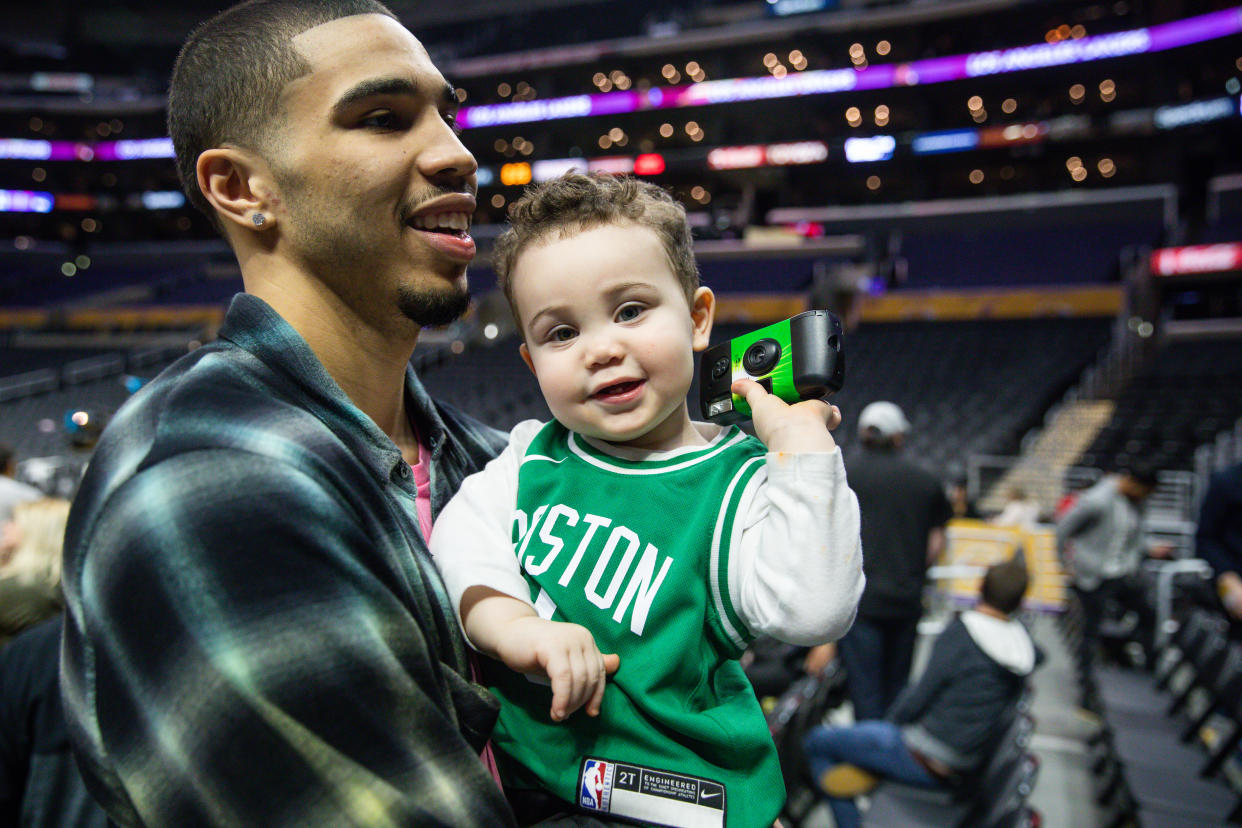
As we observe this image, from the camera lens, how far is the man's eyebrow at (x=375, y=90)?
41.1 inches

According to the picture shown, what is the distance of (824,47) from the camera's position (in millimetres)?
23672

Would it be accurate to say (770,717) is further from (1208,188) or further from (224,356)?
(1208,188)

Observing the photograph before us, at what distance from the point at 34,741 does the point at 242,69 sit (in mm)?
1562

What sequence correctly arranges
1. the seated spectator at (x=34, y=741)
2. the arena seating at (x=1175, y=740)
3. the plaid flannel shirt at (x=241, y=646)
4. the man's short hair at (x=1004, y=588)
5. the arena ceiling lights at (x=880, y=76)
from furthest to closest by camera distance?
the arena ceiling lights at (x=880, y=76) → the man's short hair at (x=1004, y=588) → the arena seating at (x=1175, y=740) → the seated spectator at (x=34, y=741) → the plaid flannel shirt at (x=241, y=646)

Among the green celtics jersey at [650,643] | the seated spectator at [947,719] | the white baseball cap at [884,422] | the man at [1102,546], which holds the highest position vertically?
the green celtics jersey at [650,643]

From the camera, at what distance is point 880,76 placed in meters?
21.8

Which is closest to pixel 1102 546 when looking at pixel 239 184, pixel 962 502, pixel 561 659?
pixel 962 502

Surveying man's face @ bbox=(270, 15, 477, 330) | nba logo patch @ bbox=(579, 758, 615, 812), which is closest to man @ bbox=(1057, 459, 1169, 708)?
nba logo patch @ bbox=(579, 758, 615, 812)

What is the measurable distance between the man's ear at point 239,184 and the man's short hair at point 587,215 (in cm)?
30

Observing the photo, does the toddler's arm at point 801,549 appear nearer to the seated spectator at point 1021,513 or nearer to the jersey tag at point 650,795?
the jersey tag at point 650,795

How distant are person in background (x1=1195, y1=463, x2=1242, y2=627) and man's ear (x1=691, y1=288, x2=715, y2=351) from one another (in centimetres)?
332

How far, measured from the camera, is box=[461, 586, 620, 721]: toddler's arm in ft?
2.84

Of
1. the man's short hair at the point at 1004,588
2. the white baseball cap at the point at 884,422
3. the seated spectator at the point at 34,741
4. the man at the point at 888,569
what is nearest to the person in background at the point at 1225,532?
the man's short hair at the point at 1004,588

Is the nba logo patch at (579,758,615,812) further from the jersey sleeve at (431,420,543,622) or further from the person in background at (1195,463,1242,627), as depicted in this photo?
the person in background at (1195,463,1242,627)
